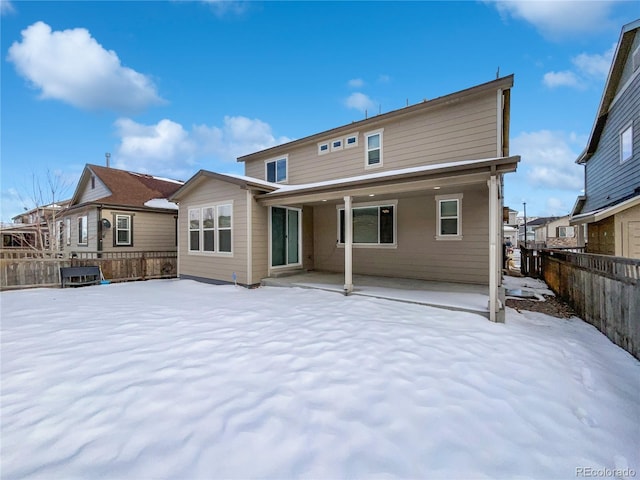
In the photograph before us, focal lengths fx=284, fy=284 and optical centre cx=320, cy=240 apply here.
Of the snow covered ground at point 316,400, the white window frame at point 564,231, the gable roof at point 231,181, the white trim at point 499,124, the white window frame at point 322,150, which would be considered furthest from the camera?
the white window frame at point 564,231

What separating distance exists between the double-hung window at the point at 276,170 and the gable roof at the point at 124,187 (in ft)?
19.3

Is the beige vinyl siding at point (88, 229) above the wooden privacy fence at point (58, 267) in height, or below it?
above

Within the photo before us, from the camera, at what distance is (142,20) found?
34.7ft

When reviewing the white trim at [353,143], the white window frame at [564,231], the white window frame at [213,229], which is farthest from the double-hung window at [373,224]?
the white window frame at [564,231]

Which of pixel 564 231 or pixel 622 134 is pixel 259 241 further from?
pixel 564 231

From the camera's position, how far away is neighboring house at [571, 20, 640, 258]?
7801 millimetres

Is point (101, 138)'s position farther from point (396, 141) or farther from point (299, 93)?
point (396, 141)

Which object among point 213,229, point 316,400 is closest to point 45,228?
point 213,229

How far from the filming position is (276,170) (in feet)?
36.9

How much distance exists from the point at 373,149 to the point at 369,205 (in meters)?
1.73

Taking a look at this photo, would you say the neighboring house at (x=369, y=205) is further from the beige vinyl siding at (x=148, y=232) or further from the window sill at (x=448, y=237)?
the beige vinyl siding at (x=148, y=232)

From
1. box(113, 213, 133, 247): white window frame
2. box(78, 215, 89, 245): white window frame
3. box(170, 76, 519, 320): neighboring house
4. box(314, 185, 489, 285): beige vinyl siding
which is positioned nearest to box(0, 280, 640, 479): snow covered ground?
box(314, 185, 489, 285): beige vinyl siding

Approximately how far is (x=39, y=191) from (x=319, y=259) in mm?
13479

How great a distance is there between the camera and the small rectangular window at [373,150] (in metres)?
8.73
